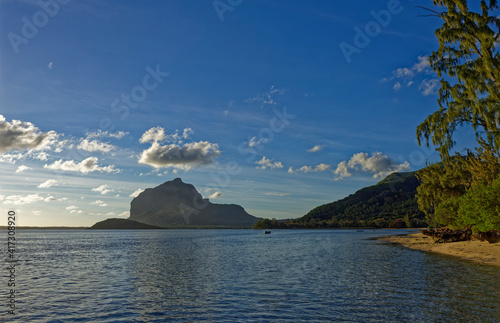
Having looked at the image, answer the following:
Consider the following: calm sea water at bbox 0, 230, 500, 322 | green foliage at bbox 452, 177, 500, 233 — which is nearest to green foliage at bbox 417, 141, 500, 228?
green foliage at bbox 452, 177, 500, 233

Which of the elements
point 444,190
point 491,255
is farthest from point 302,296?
point 444,190

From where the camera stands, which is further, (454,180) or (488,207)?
(454,180)

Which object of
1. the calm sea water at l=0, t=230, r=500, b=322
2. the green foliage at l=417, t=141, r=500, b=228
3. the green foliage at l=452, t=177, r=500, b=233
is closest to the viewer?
the calm sea water at l=0, t=230, r=500, b=322

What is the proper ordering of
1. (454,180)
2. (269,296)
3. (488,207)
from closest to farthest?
(269,296) → (488,207) → (454,180)

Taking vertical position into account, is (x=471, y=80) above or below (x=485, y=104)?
above

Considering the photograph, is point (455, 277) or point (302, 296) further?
point (455, 277)

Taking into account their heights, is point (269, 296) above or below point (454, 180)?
below

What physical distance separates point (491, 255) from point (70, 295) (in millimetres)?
52714

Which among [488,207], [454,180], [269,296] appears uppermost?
[454,180]

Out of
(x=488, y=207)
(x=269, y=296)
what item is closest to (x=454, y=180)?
(x=488, y=207)

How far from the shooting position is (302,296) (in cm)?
2620

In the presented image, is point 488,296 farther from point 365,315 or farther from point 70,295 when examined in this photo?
point 70,295

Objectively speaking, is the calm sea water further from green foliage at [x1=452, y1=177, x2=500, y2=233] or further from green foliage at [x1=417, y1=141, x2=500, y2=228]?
green foliage at [x1=417, y1=141, x2=500, y2=228]

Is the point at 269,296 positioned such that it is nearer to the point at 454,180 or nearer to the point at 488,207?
the point at 488,207
